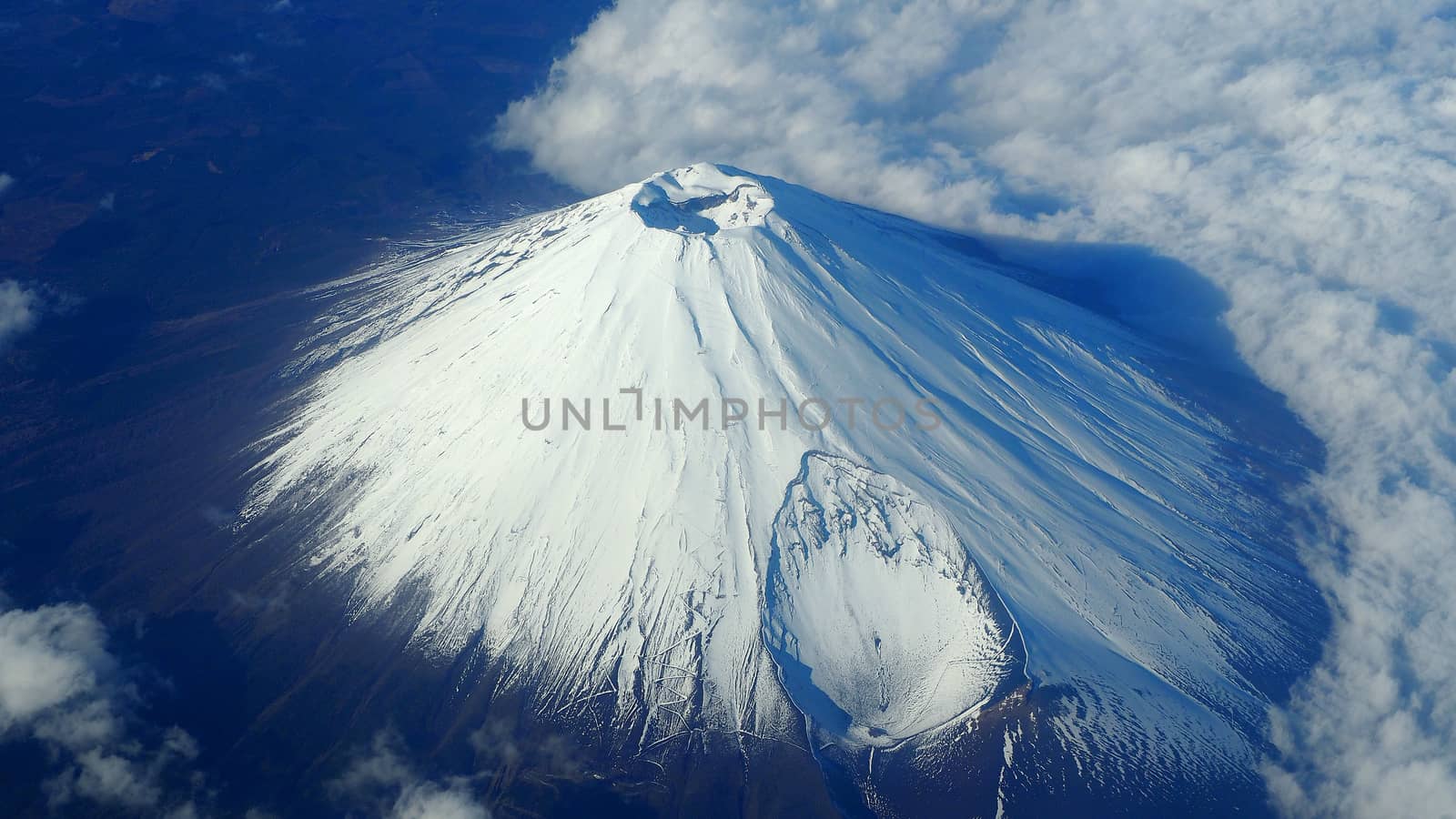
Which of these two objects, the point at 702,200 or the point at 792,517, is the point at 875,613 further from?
the point at 702,200

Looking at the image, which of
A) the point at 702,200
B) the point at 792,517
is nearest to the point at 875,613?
the point at 792,517

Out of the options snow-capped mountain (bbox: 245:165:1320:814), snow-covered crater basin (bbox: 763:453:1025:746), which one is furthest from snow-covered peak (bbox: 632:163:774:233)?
snow-covered crater basin (bbox: 763:453:1025:746)

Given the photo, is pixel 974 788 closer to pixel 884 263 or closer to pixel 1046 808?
pixel 1046 808

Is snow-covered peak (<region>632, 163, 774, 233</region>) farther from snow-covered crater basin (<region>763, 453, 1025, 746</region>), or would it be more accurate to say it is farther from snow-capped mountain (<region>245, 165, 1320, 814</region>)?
snow-covered crater basin (<region>763, 453, 1025, 746</region>)

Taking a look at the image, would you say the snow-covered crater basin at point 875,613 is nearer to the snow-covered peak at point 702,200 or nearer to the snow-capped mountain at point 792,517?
the snow-capped mountain at point 792,517

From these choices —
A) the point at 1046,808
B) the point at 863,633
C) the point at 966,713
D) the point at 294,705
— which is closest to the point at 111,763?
the point at 294,705
